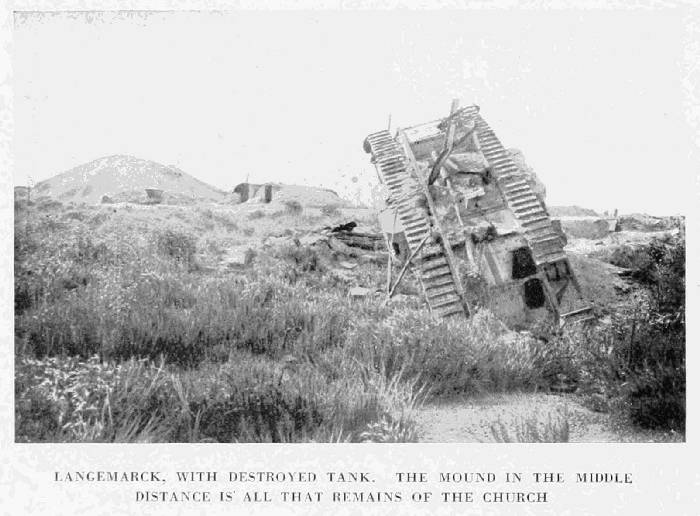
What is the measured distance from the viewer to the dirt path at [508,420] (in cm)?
459

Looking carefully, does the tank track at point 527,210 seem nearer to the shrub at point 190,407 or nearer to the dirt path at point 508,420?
the dirt path at point 508,420

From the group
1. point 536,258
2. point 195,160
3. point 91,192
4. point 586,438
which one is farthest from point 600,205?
point 91,192

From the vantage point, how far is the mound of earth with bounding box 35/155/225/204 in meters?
6.68

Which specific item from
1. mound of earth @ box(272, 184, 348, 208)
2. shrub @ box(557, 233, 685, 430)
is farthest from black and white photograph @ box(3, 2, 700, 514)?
mound of earth @ box(272, 184, 348, 208)

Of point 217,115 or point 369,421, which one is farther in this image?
point 217,115

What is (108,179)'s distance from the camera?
9.02 meters

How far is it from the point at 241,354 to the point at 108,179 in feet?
15.8

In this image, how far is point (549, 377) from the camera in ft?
19.0

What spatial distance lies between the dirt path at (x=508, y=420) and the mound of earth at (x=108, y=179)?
4028 millimetres
